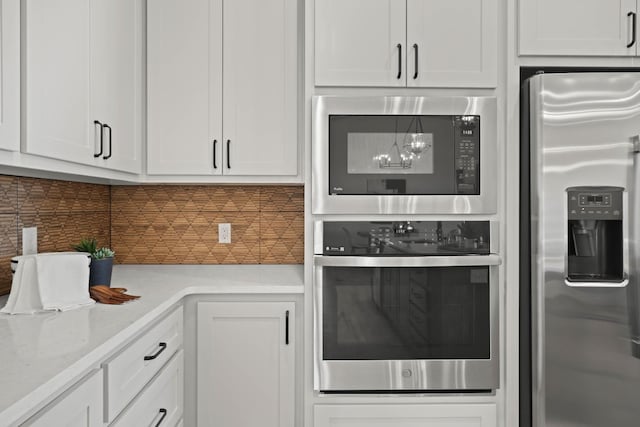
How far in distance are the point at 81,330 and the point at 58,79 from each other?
742 millimetres

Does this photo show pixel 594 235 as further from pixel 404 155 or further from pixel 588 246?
pixel 404 155

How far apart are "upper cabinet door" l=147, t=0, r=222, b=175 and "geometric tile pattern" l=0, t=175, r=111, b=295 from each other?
377 mm

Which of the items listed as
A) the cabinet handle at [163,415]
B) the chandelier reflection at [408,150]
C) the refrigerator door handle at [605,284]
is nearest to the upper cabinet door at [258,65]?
the chandelier reflection at [408,150]

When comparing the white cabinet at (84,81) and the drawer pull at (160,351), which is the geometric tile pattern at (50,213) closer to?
the white cabinet at (84,81)

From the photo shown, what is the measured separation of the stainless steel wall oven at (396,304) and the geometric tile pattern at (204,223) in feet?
2.34

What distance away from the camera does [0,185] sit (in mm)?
1618

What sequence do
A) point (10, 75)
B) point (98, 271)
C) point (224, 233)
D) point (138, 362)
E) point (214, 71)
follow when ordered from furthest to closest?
point (224, 233)
point (214, 71)
point (98, 271)
point (138, 362)
point (10, 75)

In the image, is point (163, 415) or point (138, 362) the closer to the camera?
point (138, 362)

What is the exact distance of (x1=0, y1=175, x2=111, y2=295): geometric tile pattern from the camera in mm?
1646

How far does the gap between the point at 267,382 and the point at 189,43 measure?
1.56 metres

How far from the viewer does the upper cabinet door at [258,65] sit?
2.18 m

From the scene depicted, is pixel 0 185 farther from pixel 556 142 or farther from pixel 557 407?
pixel 557 407

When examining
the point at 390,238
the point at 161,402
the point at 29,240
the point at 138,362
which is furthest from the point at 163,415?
the point at 390,238

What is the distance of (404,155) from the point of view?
189 centimetres
